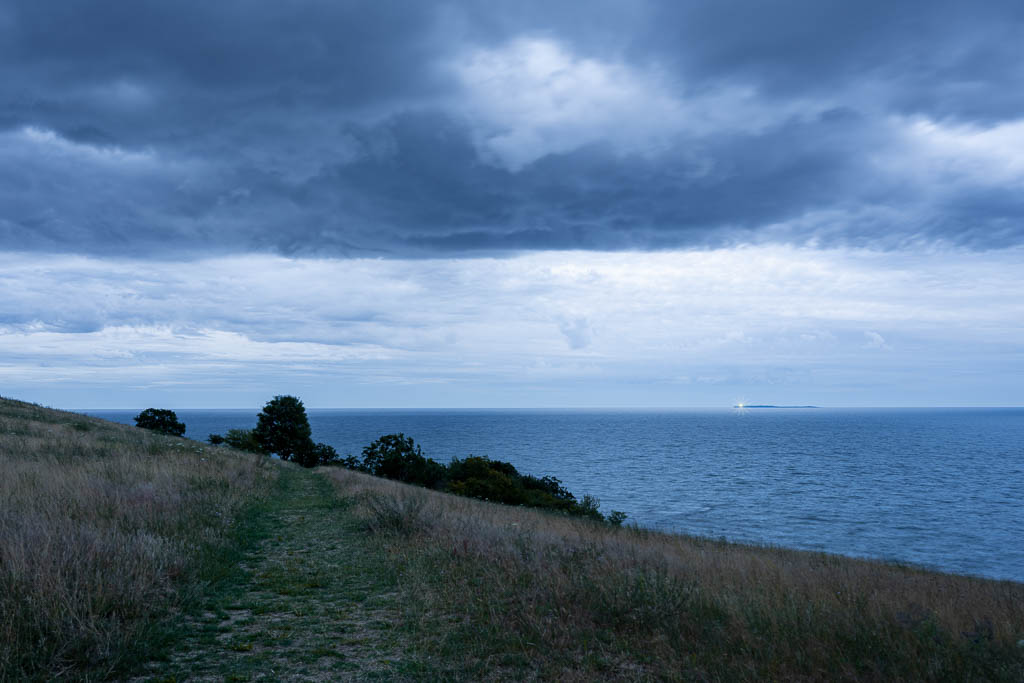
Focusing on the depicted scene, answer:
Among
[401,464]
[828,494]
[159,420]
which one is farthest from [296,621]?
[159,420]

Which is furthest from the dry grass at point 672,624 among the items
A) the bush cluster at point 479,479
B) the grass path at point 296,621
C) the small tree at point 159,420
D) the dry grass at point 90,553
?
the small tree at point 159,420

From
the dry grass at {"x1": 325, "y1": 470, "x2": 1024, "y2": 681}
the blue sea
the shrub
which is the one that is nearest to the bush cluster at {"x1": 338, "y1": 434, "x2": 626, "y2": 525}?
the shrub

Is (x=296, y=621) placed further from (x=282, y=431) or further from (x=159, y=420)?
(x=159, y=420)

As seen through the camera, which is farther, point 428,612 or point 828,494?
point 828,494

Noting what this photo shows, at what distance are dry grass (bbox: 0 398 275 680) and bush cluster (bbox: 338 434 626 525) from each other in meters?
22.4

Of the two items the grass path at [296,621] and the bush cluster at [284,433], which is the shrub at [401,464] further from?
the grass path at [296,621]

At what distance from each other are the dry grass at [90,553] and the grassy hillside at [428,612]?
31mm

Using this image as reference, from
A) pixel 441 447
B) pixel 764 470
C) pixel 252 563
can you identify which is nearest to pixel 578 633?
pixel 252 563

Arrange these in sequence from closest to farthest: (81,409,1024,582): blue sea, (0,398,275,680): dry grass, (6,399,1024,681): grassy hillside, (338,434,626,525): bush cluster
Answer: (0,398,275,680): dry grass < (6,399,1024,681): grassy hillside < (338,434,626,525): bush cluster < (81,409,1024,582): blue sea

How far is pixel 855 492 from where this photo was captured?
6278 centimetres

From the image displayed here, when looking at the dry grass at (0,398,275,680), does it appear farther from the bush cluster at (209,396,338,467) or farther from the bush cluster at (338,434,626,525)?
the bush cluster at (209,396,338,467)

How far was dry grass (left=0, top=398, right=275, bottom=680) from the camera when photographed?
5363mm

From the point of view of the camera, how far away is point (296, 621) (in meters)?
7.21

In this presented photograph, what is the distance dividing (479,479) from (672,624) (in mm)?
35032
